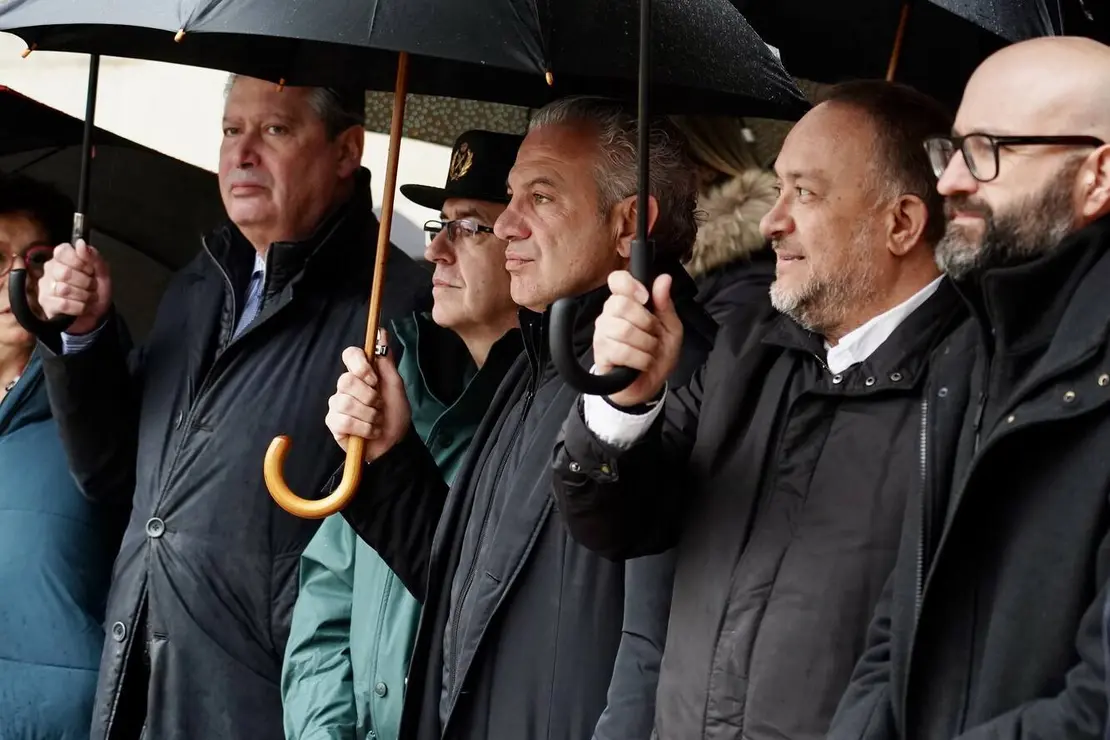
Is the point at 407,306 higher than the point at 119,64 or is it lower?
lower

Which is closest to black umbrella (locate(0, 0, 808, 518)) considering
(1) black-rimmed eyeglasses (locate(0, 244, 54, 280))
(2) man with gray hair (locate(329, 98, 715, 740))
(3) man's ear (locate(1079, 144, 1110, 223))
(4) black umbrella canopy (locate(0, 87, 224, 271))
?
(2) man with gray hair (locate(329, 98, 715, 740))

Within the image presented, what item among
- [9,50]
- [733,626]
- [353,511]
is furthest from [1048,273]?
[9,50]

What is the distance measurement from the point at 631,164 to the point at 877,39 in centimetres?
79

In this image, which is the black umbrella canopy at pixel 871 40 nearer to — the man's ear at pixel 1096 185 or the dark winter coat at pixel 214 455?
the dark winter coat at pixel 214 455

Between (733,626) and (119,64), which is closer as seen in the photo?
(733,626)

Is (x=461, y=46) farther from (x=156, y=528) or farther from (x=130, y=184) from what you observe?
(x=130, y=184)

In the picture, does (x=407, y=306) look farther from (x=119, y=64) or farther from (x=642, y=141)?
(x=119, y=64)

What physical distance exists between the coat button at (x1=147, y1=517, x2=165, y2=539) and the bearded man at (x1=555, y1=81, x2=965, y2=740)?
144 centimetres

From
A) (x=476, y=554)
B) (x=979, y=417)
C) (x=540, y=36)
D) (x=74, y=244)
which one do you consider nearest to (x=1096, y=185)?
(x=979, y=417)

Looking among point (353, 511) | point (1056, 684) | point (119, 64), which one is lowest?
point (1056, 684)

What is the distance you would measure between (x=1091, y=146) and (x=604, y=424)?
844 millimetres

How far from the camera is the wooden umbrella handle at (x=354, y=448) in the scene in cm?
359

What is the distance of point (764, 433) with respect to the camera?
2908 mm

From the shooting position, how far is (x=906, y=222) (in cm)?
309
